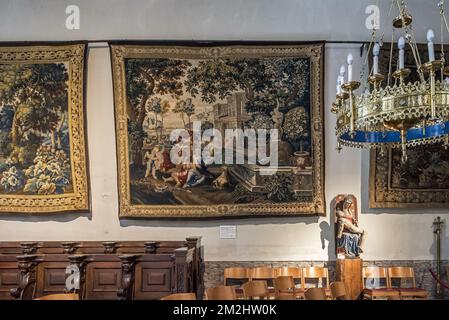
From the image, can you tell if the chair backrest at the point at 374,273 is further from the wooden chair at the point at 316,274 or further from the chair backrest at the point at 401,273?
the wooden chair at the point at 316,274

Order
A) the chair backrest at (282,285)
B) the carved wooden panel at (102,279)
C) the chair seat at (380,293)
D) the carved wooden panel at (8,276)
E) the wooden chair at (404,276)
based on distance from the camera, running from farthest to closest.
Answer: the wooden chair at (404,276) < the chair seat at (380,293) < the chair backrest at (282,285) < the carved wooden panel at (8,276) < the carved wooden panel at (102,279)

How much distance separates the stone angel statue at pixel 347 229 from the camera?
6.15 meters

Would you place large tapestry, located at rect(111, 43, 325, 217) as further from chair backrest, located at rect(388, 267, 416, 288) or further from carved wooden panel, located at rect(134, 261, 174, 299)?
carved wooden panel, located at rect(134, 261, 174, 299)

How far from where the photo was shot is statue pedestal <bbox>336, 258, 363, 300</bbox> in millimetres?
5887

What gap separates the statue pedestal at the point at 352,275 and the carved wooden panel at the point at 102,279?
3315 millimetres

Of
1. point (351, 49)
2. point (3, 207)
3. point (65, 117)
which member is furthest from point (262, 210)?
point (3, 207)

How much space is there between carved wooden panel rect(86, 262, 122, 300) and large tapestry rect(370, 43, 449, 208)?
419 centimetres

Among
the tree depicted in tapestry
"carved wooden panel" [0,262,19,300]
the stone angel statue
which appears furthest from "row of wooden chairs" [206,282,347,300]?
the tree depicted in tapestry

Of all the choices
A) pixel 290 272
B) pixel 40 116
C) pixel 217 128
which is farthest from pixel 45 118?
pixel 290 272

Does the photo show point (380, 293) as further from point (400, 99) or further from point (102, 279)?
point (102, 279)

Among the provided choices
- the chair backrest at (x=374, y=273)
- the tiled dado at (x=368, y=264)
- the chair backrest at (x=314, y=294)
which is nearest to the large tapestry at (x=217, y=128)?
the tiled dado at (x=368, y=264)

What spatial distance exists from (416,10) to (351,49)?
1.31 meters

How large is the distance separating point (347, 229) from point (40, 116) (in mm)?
5271

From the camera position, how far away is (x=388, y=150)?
21.5ft
